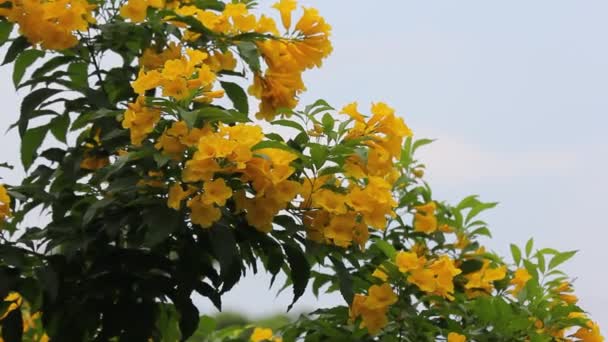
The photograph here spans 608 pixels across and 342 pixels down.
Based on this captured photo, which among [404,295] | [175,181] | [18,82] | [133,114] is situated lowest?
[404,295]

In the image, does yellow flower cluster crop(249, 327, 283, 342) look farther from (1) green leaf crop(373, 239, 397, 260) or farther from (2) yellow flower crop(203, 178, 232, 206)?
(2) yellow flower crop(203, 178, 232, 206)

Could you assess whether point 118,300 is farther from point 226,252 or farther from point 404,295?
point 404,295

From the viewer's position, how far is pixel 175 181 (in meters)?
2.53

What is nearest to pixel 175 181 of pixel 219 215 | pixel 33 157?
pixel 219 215

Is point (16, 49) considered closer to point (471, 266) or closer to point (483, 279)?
point (483, 279)

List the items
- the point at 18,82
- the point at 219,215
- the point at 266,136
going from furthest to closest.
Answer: the point at 18,82, the point at 266,136, the point at 219,215

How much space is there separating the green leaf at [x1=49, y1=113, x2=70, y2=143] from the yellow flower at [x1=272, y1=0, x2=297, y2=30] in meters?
0.74

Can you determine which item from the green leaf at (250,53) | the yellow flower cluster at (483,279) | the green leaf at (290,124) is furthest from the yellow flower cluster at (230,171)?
the yellow flower cluster at (483,279)

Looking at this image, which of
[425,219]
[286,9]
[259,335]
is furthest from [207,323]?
[286,9]

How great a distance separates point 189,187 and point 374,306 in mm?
836

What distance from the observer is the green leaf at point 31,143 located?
3088 millimetres

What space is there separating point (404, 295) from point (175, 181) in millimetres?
952

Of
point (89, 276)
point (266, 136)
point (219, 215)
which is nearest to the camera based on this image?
point (219, 215)

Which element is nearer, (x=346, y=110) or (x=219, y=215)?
(x=219, y=215)
